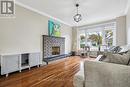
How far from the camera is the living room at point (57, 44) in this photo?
55.8 inches

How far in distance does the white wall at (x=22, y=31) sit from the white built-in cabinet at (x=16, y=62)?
1.11 feet

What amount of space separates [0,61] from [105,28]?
256 inches

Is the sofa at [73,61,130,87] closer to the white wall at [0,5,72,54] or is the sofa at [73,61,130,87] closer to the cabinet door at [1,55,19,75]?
the cabinet door at [1,55,19,75]

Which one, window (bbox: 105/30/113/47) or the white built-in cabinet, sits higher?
window (bbox: 105/30/113/47)

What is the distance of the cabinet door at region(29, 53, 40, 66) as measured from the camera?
12.6ft

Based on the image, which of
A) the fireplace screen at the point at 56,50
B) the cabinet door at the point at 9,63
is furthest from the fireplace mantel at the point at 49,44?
the cabinet door at the point at 9,63

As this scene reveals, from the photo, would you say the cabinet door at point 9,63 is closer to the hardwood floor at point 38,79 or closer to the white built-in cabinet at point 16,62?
the white built-in cabinet at point 16,62

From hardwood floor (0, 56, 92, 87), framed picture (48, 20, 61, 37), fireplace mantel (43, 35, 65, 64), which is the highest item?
framed picture (48, 20, 61, 37)

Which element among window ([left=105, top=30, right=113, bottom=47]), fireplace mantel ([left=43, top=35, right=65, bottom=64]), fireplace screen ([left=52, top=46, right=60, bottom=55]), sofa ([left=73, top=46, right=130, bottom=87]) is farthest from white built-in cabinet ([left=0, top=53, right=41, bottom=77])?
window ([left=105, top=30, right=113, bottom=47])

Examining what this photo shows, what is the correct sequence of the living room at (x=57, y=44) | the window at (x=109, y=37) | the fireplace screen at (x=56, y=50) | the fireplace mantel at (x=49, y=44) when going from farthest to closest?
the window at (x=109, y=37), the fireplace screen at (x=56, y=50), the fireplace mantel at (x=49, y=44), the living room at (x=57, y=44)

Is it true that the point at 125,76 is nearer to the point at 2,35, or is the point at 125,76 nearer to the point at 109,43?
the point at 2,35

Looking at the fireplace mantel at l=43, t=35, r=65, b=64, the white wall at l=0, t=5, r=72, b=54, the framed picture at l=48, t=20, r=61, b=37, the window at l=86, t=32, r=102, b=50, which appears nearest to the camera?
the white wall at l=0, t=5, r=72, b=54

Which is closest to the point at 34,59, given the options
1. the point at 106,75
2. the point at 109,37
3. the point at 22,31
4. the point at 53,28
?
the point at 22,31

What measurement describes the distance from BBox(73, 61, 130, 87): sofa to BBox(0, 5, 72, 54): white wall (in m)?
3.05
